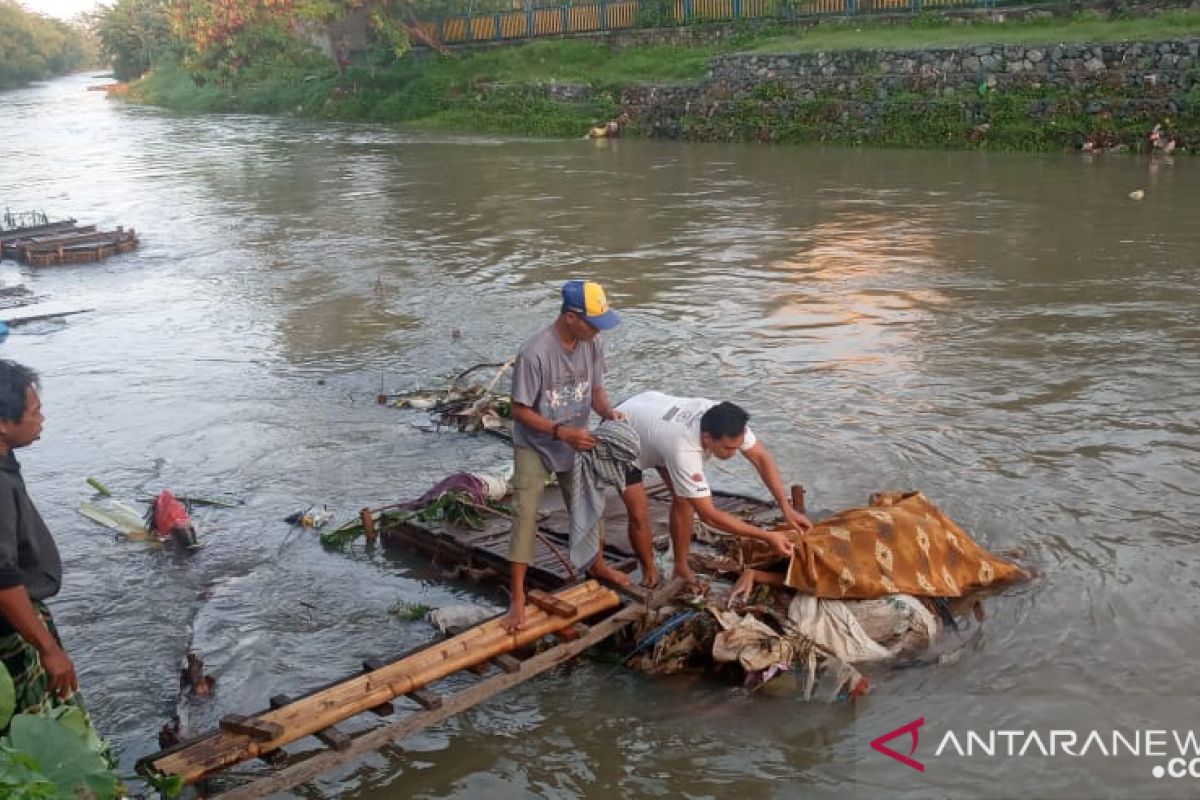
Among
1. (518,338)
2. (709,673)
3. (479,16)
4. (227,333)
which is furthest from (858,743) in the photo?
(479,16)

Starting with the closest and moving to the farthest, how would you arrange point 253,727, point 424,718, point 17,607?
point 17,607, point 253,727, point 424,718

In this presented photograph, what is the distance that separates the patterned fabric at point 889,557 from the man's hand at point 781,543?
0.04 m

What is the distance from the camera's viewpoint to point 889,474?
794 cm

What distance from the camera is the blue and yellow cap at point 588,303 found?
204 inches

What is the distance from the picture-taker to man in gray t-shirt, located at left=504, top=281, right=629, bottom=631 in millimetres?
5270

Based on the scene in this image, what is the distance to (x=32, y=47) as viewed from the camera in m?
79.9

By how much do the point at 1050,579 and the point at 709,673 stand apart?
2014 mm

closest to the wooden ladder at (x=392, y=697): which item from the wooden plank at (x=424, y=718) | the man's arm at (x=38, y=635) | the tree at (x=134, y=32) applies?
Result: the wooden plank at (x=424, y=718)

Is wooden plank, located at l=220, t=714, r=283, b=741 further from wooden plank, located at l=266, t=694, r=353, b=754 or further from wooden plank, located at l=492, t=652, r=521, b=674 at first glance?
wooden plank, located at l=492, t=652, r=521, b=674

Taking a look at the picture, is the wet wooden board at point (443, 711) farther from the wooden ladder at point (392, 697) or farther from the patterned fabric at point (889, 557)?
the patterned fabric at point (889, 557)

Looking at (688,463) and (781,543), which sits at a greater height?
(688,463)

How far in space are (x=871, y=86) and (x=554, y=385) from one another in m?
19.6

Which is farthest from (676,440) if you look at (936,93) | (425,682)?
(936,93)

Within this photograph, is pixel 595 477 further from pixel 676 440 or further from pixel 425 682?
pixel 425 682
